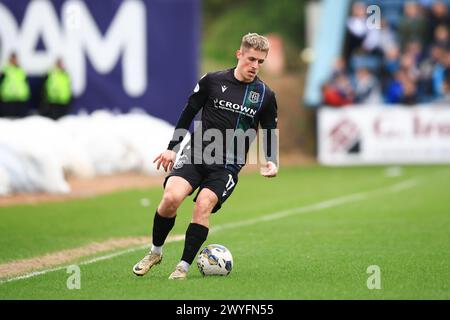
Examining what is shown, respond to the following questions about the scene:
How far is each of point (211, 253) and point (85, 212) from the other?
7357 mm

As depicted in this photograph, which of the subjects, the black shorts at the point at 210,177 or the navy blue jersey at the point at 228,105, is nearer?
the black shorts at the point at 210,177

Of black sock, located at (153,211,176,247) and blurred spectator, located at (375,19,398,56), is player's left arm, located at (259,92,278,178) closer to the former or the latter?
black sock, located at (153,211,176,247)

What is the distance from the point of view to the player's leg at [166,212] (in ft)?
30.8

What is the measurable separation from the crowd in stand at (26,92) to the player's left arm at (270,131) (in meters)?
16.7

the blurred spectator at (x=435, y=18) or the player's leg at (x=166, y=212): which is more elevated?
the blurred spectator at (x=435, y=18)

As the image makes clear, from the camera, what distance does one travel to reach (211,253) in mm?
9656

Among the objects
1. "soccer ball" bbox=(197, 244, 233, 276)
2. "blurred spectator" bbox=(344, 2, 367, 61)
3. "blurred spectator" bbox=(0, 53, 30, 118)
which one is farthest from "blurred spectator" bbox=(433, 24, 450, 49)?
"soccer ball" bbox=(197, 244, 233, 276)

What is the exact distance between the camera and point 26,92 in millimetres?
26469

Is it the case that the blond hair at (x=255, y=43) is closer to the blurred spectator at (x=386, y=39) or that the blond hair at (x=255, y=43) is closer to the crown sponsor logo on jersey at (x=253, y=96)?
the crown sponsor logo on jersey at (x=253, y=96)

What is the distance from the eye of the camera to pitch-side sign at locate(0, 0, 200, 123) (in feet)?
88.7

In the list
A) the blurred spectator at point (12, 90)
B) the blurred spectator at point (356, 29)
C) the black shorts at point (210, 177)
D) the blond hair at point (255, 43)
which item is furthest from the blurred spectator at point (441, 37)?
the black shorts at point (210, 177)

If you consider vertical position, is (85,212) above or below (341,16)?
below

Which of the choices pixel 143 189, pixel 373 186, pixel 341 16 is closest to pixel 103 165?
pixel 143 189
